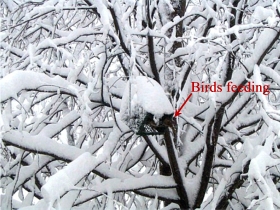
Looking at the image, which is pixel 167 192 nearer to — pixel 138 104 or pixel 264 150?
pixel 264 150

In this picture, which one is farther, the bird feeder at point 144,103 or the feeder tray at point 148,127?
the feeder tray at point 148,127

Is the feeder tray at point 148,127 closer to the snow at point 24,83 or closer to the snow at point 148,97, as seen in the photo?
the snow at point 148,97

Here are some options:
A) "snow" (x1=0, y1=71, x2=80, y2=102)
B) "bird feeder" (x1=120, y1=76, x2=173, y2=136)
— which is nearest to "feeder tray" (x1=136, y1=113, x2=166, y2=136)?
"bird feeder" (x1=120, y1=76, x2=173, y2=136)

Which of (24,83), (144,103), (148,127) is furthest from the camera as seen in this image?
(148,127)

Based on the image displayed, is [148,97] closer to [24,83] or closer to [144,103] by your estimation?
[144,103]

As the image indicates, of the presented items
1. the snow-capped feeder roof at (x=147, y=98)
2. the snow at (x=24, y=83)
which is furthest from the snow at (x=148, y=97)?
the snow at (x=24, y=83)

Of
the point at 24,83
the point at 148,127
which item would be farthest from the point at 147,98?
the point at 24,83

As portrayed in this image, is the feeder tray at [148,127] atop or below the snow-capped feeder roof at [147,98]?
below

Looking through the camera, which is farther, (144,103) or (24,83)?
(24,83)

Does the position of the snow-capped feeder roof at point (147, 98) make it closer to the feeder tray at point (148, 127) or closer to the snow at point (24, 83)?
the feeder tray at point (148, 127)

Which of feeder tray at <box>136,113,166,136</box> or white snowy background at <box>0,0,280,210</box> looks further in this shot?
feeder tray at <box>136,113,166,136</box>

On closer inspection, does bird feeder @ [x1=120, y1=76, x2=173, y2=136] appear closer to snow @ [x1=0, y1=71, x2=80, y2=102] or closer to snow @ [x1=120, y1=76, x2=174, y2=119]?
snow @ [x1=120, y1=76, x2=174, y2=119]

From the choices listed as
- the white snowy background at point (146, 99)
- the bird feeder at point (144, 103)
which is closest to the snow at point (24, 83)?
the white snowy background at point (146, 99)

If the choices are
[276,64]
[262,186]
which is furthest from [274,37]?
[276,64]
